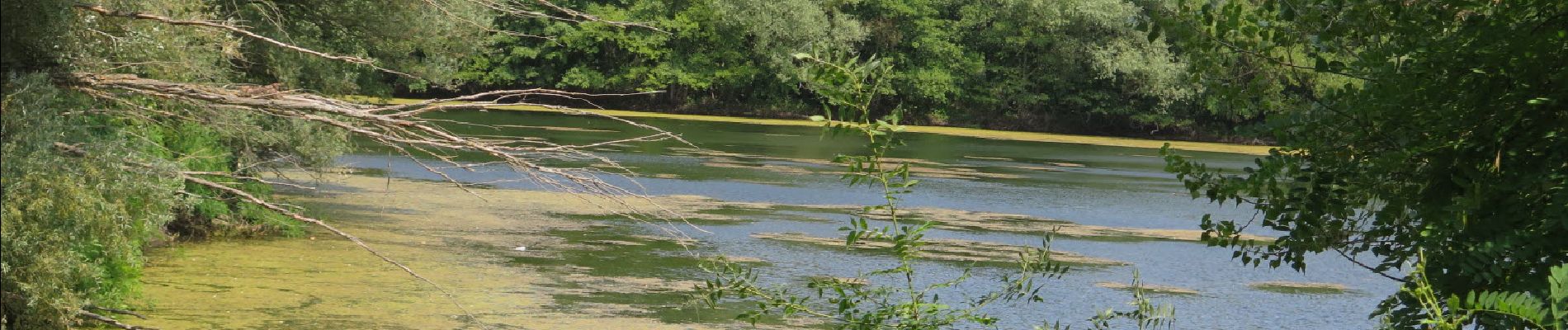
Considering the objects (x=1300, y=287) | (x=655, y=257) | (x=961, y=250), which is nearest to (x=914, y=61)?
(x=961, y=250)

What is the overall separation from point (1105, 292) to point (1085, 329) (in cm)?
186

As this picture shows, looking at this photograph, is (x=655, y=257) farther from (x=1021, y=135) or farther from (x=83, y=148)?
(x=1021, y=135)

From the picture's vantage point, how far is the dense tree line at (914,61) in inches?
1869

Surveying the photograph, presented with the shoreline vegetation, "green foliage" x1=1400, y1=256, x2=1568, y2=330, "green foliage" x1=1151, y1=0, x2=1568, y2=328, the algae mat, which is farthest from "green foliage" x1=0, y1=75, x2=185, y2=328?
the shoreline vegetation

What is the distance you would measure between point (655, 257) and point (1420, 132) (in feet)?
29.8

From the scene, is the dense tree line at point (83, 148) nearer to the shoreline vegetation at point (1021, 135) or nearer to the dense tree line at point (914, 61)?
the shoreline vegetation at point (1021, 135)

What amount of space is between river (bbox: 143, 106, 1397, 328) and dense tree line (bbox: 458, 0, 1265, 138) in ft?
80.9

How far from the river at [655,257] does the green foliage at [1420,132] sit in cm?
210

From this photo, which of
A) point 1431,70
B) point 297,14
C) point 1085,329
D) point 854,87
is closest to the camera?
point 854,87

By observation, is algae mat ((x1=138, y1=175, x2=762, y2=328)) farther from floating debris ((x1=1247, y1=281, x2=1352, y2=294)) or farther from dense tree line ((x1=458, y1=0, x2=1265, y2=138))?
dense tree line ((x1=458, y1=0, x2=1265, y2=138))

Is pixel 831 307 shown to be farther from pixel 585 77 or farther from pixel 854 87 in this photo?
pixel 585 77

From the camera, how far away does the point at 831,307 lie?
32.5 ft

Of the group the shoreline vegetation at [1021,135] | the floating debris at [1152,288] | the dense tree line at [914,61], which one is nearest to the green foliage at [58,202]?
the floating debris at [1152,288]

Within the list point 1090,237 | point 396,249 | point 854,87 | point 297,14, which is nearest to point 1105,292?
point 1090,237
